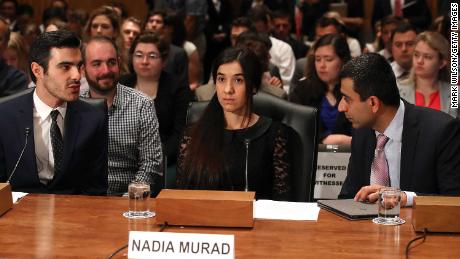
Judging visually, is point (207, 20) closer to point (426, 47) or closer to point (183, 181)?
point (426, 47)

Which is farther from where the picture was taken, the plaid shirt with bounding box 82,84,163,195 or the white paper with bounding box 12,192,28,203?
the plaid shirt with bounding box 82,84,163,195

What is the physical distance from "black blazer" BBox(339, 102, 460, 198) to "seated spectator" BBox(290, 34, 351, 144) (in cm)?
196

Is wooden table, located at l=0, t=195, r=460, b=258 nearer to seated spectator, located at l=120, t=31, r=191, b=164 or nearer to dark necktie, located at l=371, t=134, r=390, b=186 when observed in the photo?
dark necktie, located at l=371, t=134, r=390, b=186

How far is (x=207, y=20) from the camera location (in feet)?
30.5

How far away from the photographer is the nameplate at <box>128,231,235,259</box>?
2420 mm

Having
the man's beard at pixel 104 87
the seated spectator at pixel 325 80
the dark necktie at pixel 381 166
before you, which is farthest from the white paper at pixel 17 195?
the seated spectator at pixel 325 80

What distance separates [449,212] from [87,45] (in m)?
2.48

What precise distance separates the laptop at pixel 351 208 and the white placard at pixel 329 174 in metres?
1.06

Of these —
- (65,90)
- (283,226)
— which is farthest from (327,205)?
(65,90)

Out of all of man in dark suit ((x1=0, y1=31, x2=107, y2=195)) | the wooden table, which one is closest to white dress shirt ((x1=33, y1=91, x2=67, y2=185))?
man in dark suit ((x1=0, y1=31, x2=107, y2=195))

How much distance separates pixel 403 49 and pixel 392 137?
2.97m

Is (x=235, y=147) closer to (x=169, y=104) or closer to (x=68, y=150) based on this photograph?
(x=68, y=150)

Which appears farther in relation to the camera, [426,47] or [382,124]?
[426,47]

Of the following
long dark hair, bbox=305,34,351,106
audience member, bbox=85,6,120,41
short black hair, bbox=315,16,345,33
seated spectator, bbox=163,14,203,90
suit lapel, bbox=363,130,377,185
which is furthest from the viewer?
seated spectator, bbox=163,14,203,90
